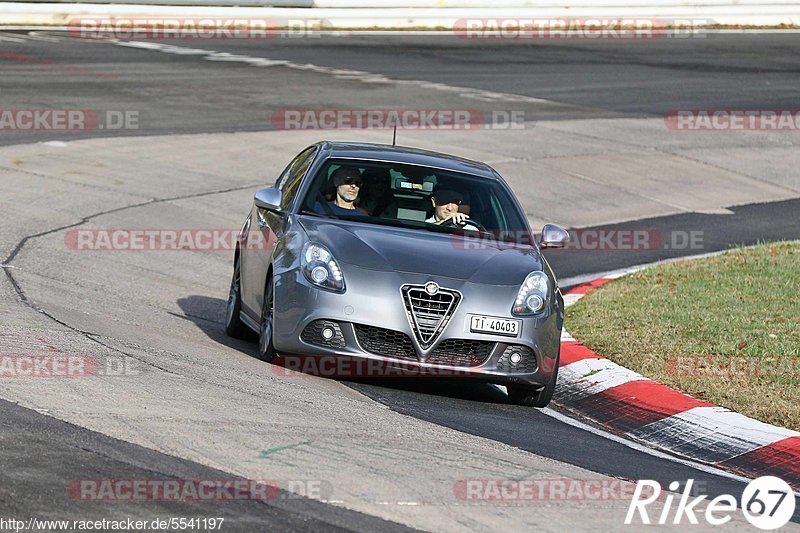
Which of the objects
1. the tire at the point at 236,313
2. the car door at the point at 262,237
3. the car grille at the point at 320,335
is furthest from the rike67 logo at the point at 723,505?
the tire at the point at 236,313

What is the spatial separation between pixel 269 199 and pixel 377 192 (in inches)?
29.6

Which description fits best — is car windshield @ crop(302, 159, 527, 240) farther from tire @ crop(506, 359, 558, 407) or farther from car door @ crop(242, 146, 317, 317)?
tire @ crop(506, 359, 558, 407)

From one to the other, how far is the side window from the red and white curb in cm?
230

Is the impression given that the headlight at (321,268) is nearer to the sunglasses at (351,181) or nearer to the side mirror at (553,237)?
the sunglasses at (351,181)

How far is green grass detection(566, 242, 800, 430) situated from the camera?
913 cm

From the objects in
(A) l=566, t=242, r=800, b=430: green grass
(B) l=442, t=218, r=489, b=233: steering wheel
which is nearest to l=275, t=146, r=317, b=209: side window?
(B) l=442, t=218, r=489, b=233: steering wheel

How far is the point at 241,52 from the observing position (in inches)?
1124

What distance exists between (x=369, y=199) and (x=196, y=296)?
292cm

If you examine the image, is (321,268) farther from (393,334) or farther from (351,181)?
(351,181)

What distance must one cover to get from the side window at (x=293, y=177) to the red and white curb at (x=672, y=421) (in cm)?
230

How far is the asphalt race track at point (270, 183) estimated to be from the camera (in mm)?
6168

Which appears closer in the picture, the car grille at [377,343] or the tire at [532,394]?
the car grille at [377,343]

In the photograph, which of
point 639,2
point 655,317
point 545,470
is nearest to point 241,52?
point 639,2

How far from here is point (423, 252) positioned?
8.89 m
